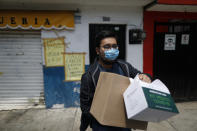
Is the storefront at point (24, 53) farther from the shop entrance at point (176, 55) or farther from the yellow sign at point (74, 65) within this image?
the shop entrance at point (176, 55)

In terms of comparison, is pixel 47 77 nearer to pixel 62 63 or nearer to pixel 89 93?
pixel 62 63

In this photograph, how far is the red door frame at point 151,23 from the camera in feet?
12.8

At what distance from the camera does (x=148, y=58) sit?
13.2 feet

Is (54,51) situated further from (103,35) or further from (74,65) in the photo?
(103,35)

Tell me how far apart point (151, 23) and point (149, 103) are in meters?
3.48

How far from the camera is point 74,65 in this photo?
3.84 meters

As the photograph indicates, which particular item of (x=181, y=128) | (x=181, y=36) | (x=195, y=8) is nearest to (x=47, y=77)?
(x=181, y=128)

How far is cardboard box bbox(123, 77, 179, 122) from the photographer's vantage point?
0.97 m

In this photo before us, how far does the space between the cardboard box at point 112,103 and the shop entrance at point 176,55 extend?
3218 mm

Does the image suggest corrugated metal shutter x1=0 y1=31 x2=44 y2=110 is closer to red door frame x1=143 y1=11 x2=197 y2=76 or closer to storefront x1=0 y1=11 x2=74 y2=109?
storefront x1=0 y1=11 x2=74 y2=109

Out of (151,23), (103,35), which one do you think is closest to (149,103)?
(103,35)

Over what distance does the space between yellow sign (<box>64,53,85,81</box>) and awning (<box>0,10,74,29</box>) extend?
0.78 metres

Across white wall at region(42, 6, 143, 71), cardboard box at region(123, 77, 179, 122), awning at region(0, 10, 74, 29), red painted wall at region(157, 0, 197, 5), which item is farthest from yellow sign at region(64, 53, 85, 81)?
cardboard box at region(123, 77, 179, 122)

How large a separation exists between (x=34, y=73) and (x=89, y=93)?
3130 mm
